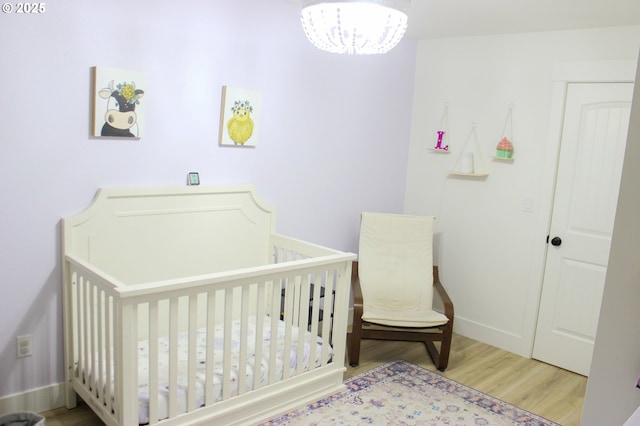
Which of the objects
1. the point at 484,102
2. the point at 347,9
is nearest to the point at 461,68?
the point at 484,102

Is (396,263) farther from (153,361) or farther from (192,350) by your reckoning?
(153,361)

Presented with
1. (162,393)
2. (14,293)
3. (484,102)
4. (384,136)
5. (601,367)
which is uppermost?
(484,102)

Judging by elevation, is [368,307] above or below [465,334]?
above

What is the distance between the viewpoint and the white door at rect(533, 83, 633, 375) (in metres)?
3.30

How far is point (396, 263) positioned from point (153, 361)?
2062 mm

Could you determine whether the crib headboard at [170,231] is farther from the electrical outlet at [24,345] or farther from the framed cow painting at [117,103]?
the electrical outlet at [24,345]

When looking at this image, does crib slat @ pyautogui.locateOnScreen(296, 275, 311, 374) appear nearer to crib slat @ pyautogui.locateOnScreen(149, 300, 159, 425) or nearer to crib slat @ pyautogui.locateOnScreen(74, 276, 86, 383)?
crib slat @ pyautogui.locateOnScreen(149, 300, 159, 425)

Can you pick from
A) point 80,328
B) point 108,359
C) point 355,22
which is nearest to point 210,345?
point 108,359

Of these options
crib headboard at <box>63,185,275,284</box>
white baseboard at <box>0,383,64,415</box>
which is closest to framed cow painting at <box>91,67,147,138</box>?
crib headboard at <box>63,185,275,284</box>

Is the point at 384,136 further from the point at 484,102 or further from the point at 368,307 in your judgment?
the point at 368,307

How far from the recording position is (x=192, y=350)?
2320 millimetres

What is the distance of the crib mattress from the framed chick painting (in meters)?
1.10

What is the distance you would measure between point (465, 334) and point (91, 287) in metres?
2.82

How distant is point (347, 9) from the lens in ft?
5.99
